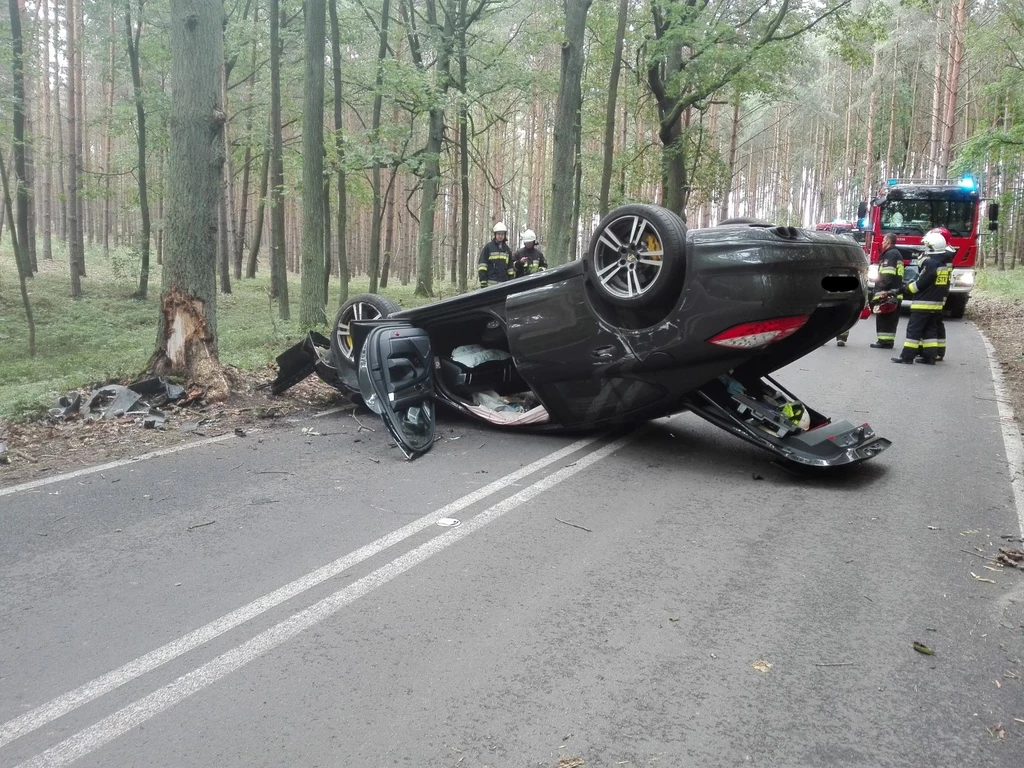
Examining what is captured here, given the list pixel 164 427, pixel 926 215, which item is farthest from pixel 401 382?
pixel 926 215

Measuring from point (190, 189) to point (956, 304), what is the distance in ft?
53.3

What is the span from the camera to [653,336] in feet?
17.1

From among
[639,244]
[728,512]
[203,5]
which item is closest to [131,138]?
[203,5]

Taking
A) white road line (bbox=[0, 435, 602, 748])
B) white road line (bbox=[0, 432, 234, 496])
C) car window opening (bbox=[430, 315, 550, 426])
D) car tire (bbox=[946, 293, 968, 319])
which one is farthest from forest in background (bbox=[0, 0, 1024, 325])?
white road line (bbox=[0, 435, 602, 748])

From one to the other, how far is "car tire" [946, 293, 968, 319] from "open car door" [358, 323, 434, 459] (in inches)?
580

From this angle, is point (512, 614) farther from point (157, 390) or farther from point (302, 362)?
point (157, 390)

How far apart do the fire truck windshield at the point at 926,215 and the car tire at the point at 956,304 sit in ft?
4.65

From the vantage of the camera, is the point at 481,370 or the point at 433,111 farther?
the point at 433,111

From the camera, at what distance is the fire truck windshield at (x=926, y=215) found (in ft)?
55.3

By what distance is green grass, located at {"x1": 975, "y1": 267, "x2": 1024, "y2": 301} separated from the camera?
2054cm

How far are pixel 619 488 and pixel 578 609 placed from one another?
5.76 ft

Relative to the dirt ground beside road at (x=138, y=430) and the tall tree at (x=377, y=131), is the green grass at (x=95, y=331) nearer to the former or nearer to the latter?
the dirt ground beside road at (x=138, y=430)

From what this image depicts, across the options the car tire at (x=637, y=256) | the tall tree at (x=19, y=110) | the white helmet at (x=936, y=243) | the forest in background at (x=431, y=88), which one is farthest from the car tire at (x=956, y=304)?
the tall tree at (x=19, y=110)

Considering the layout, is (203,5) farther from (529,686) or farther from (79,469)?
(529,686)
